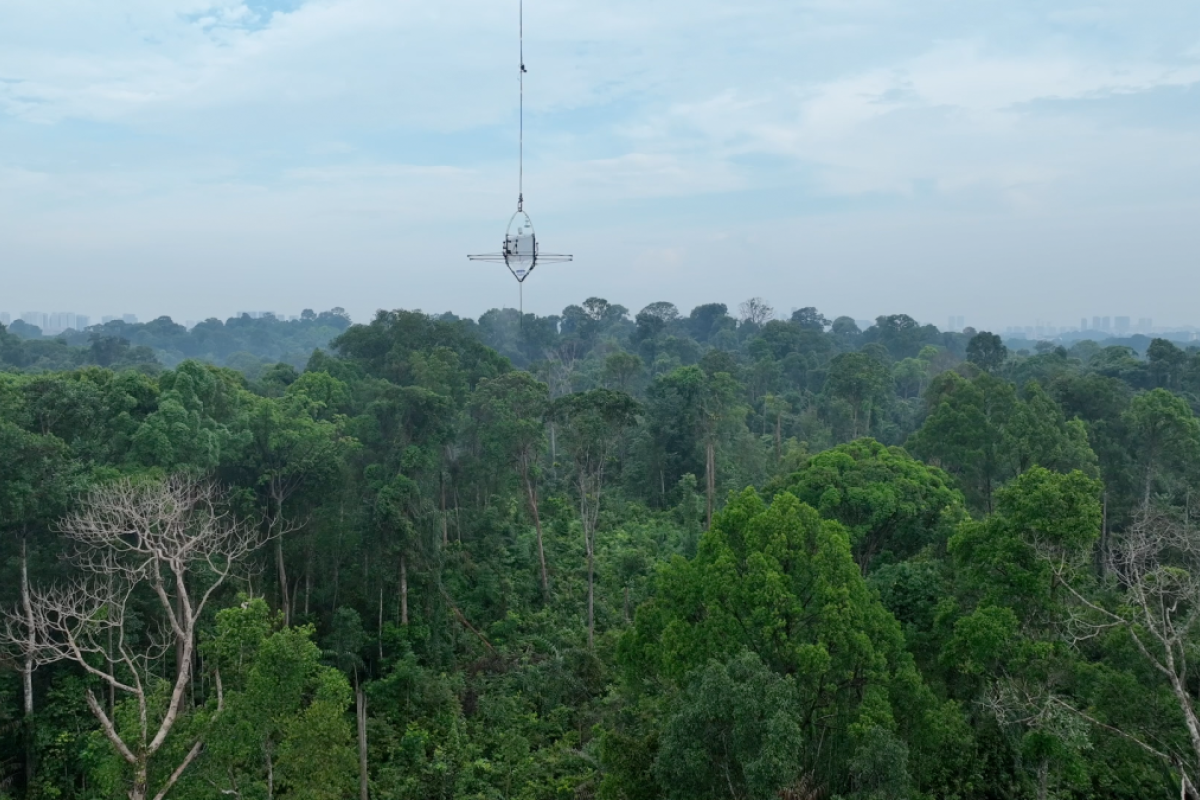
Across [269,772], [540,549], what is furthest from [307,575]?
[269,772]

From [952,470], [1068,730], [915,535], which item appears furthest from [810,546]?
[952,470]

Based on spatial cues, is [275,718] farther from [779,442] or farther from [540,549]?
[779,442]

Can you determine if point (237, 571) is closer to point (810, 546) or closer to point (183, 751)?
point (183, 751)

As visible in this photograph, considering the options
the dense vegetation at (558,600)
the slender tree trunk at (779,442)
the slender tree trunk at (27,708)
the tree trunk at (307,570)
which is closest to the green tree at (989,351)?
the slender tree trunk at (779,442)

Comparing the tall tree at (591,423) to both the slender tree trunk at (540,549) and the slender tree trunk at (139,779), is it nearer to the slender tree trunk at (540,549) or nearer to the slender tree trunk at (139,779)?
the slender tree trunk at (540,549)

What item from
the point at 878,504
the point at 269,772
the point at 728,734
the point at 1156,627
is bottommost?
the point at 269,772

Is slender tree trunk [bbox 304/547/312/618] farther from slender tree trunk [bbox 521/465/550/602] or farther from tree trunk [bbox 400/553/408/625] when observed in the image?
slender tree trunk [bbox 521/465/550/602]
